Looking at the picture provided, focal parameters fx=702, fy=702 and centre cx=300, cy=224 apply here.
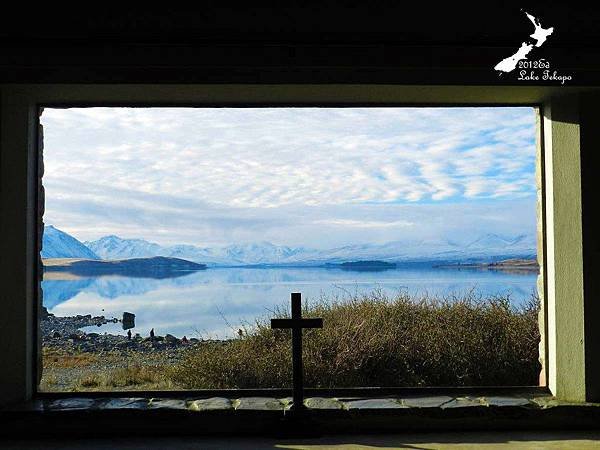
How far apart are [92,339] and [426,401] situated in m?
4.60

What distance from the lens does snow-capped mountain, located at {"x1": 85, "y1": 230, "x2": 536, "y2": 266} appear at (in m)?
7.45

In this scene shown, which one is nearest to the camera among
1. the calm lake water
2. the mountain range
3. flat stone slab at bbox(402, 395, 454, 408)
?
flat stone slab at bbox(402, 395, 454, 408)

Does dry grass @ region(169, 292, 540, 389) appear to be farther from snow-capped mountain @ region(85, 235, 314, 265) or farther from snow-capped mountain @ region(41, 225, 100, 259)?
snow-capped mountain @ region(41, 225, 100, 259)

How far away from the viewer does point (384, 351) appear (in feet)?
20.3

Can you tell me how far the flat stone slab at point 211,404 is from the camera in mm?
4211

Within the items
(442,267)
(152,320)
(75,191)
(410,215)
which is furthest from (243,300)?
(75,191)

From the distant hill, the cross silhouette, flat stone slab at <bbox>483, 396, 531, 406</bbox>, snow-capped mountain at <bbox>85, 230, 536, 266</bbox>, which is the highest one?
snow-capped mountain at <bbox>85, 230, 536, 266</bbox>

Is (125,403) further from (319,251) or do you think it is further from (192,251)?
(192,251)

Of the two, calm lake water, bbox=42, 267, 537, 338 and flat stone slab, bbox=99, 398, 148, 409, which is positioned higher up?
calm lake water, bbox=42, 267, 537, 338

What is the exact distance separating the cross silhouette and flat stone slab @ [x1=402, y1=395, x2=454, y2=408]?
26.7 inches

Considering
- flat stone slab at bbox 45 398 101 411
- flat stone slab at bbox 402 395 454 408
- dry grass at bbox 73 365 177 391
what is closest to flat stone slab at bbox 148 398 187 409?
flat stone slab at bbox 45 398 101 411

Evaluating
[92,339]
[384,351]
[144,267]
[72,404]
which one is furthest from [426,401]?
[144,267]

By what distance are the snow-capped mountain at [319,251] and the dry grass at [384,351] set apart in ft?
2.97
